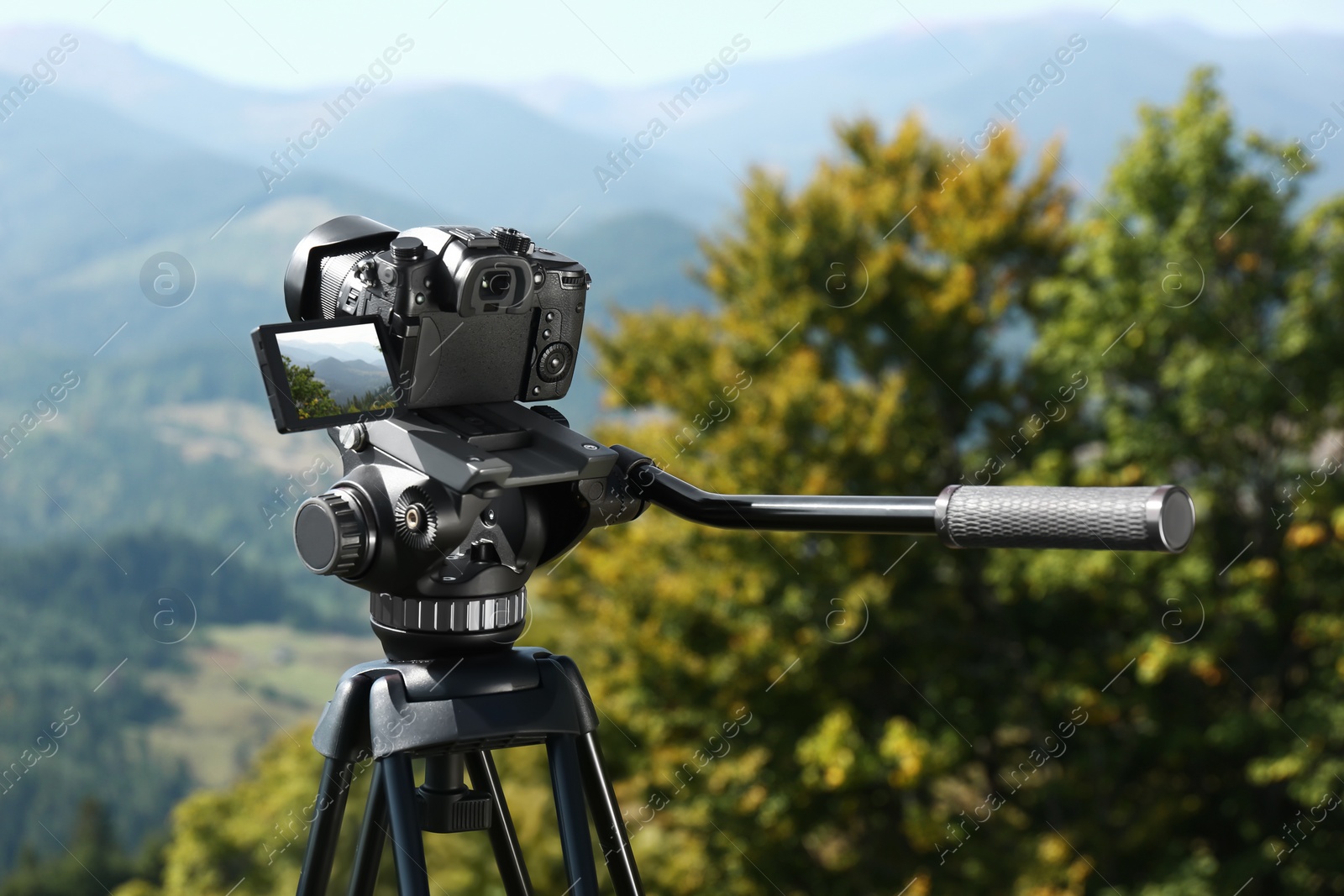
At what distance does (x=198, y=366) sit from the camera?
60.1 metres

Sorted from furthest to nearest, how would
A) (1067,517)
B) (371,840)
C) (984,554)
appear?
(984,554) → (371,840) → (1067,517)

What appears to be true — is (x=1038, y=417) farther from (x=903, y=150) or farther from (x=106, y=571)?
(x=106, y=571)

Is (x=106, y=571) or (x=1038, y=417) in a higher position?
(x=106, y=571)

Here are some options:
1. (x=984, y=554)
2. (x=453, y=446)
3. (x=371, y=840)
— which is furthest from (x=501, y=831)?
(x=984, y=554)

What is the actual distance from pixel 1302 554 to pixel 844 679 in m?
5.10

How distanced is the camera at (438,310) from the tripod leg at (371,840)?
63 centimetres

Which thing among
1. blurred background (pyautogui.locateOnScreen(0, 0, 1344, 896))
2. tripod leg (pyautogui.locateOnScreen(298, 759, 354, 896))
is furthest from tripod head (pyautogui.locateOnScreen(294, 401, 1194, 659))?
blurred background (pyautogui.locateOnScreen(0, 0, 1344, 896))

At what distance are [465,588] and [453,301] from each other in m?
0.44

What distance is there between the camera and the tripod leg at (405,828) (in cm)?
170

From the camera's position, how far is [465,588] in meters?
1.83

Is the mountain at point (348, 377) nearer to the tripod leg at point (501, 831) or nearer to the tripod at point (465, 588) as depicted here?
the tripod at point (465, 588)

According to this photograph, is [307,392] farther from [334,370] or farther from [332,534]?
[332,534]

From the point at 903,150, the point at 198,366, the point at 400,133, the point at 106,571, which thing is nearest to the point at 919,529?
the point at 903,150

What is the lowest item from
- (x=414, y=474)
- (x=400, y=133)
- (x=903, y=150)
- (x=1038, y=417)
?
(x=414, y=474)
